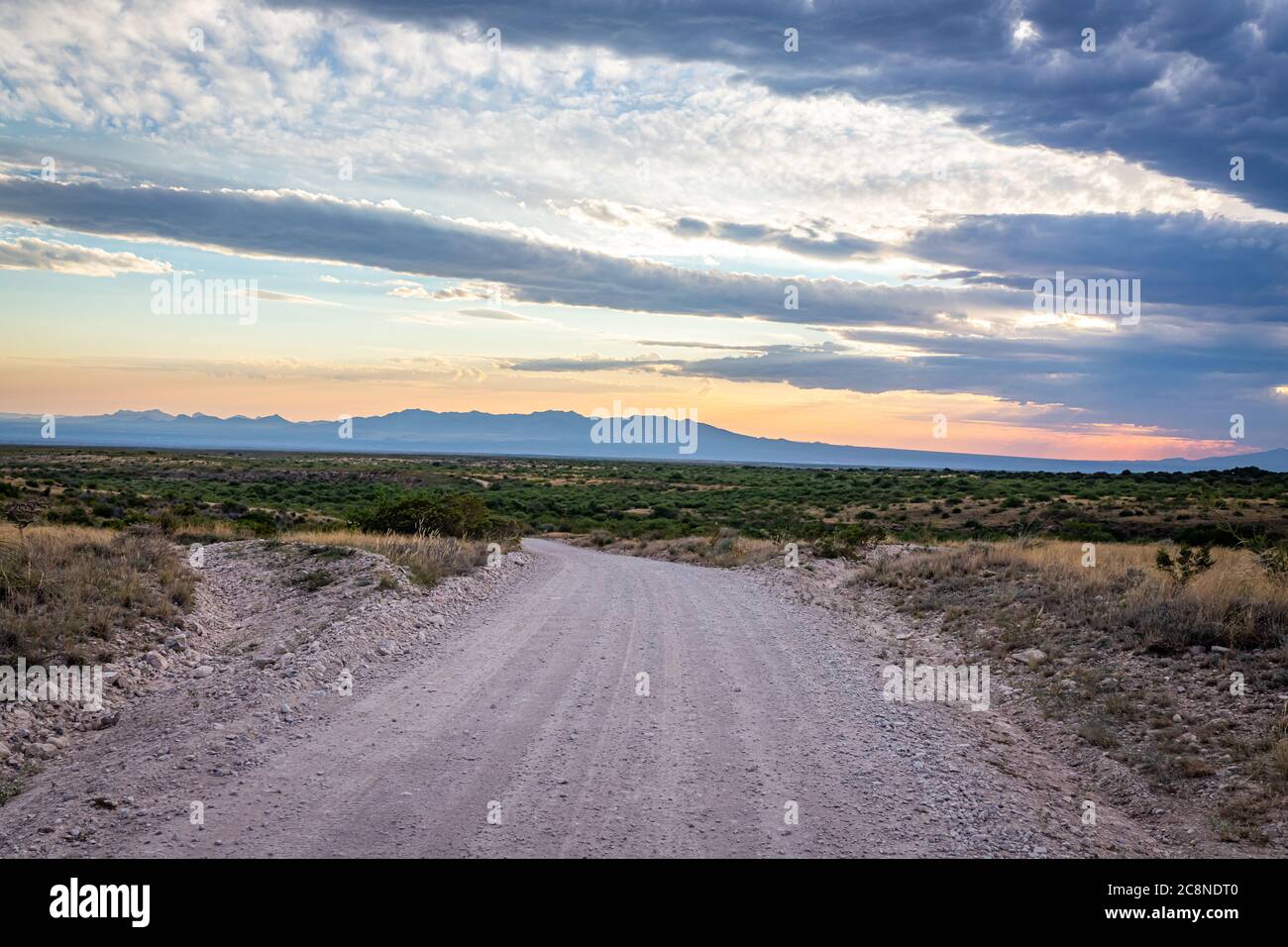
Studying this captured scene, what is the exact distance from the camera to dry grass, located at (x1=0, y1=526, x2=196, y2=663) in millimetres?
9670

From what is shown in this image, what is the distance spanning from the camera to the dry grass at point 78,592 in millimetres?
9670

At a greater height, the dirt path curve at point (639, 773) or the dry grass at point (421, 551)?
the dry grass at point (421, 551)

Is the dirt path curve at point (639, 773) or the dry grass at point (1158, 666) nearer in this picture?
the dirt path curve at point (639, 773)

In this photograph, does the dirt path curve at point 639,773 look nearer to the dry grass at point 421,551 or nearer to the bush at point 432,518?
the dry grass at point 421,551

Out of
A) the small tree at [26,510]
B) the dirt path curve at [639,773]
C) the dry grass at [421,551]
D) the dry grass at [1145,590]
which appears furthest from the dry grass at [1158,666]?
the small tree at [26,510]

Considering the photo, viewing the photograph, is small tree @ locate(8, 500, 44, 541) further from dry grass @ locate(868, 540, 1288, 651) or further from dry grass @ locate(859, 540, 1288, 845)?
dry grass @ locate(859, 540, 1288, 845)

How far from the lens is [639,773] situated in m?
6.60

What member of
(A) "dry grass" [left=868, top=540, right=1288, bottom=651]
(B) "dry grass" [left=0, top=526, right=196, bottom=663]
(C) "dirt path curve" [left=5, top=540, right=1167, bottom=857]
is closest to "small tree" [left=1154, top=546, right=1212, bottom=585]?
(A) "dry grass" [left=868, top=540, right=1288, bottom=651]

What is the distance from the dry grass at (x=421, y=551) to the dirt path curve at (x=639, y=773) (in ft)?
18.8

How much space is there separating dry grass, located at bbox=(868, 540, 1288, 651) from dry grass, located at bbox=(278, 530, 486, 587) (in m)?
9.61

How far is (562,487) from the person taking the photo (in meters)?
76.9

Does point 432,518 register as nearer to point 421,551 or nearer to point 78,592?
point 421,551
